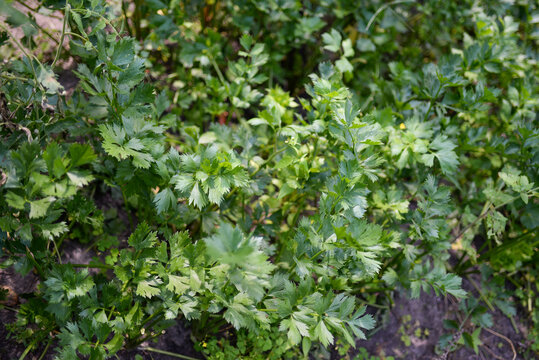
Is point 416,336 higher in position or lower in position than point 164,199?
lower

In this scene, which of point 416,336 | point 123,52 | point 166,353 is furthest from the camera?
point 416,336

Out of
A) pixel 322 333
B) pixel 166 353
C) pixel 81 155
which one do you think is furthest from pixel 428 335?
pixel 81 155

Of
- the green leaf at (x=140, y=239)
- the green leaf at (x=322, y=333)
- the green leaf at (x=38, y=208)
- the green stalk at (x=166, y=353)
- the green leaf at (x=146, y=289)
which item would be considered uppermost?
the green leaf at (x=38, y=208)

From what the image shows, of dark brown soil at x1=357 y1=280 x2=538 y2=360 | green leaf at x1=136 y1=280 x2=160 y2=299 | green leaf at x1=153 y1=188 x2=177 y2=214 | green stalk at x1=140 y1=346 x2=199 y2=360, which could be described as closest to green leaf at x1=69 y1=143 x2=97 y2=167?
green leaf at x1=153 y1=188 x2=177 y2=214

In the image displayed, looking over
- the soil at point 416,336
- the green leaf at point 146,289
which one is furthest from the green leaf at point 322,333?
the soil at point 416,336

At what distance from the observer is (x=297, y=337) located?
4.56 ft

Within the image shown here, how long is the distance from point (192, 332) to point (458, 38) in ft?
9.48

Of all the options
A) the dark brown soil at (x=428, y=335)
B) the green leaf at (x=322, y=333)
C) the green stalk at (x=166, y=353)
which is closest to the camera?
the green leaf at (x=322, y=333)

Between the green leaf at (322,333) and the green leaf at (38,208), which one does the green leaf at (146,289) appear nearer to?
the green leaf at (38,208)

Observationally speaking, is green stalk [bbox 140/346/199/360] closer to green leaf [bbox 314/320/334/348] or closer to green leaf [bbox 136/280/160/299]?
green leaf [bbox 136/280/160/299]

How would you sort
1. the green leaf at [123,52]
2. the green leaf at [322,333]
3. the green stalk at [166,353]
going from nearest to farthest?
the green leaf at [322,333] → the green leaf at [123,52] → the green stalk at [166,353]

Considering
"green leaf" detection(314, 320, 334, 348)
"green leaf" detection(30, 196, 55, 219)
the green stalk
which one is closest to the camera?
"green leaf" detection(30, 196, 55, 219)

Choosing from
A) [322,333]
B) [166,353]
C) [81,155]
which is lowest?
[166,353]

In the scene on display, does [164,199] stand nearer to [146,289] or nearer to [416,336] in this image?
[146,289]
